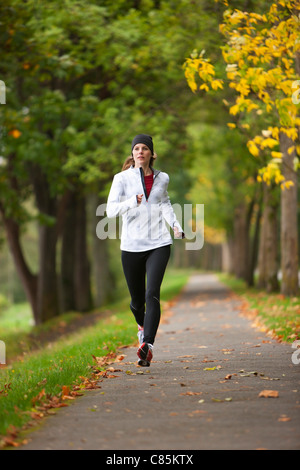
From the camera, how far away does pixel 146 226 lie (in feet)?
24.1

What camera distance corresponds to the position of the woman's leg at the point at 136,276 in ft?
24.4

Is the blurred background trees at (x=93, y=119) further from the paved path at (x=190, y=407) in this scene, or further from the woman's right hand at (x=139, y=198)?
the paved path at (x=190, y=407)

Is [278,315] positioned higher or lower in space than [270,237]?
higher

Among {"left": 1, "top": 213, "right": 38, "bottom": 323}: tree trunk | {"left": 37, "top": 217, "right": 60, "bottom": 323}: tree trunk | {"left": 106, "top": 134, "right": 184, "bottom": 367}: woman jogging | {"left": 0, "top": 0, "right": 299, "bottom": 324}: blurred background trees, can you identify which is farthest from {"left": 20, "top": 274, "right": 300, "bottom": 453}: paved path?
{"left": 1, "top": 213, "right": 38, "bottom": 323}: tree trunk

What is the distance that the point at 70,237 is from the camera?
26031 millimetres

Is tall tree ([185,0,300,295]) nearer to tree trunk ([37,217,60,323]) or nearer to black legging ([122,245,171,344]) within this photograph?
black legging ([122,245,171,344])

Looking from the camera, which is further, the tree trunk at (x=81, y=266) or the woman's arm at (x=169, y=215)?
the tree trunk at (x=81, y=266)

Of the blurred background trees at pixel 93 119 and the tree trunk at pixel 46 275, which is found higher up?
the blurred background trees at pixel 93 119

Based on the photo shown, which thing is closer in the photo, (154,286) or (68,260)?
(154,286)

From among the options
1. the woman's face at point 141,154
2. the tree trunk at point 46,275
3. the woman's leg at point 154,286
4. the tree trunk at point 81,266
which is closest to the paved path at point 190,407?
the woman's leg at point 154,286

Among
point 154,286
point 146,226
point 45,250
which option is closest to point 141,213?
point 146,226

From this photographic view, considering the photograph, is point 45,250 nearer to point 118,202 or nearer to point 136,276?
point 136,276

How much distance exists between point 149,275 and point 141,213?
2.16ft

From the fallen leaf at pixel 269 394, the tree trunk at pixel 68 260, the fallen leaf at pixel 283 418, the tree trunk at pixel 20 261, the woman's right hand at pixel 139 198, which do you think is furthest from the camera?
the tree trunk at pixel 68 260
